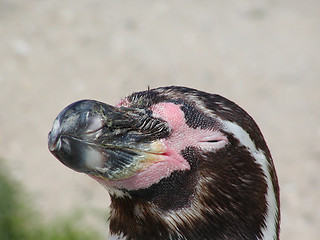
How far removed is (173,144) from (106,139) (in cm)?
32

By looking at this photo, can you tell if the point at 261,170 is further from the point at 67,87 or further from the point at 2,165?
the point at 67,87

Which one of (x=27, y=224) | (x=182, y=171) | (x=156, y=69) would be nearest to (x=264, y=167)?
(x=182, y=171)

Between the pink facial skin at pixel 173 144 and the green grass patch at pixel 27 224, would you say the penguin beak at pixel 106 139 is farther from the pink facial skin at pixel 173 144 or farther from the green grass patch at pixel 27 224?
the green grass patch at pixel 27 224

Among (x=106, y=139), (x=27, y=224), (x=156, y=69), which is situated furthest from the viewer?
(x=156, y=69)

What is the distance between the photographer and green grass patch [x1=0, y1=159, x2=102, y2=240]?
5309mm

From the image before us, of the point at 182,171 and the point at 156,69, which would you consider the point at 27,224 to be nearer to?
the point at 156,69

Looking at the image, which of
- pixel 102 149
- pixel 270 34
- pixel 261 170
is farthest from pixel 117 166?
pixel 270 34

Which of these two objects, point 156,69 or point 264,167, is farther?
point 156,69

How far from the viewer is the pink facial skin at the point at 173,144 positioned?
2.43 metres

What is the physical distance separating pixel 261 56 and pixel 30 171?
140 inches

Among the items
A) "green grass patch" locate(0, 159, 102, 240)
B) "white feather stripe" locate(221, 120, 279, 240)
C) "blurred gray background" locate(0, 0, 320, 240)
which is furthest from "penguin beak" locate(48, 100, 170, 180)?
"blurred gray background" locate(0, 0, 320, 240)

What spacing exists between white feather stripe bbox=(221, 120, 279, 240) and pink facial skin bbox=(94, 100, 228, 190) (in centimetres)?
6

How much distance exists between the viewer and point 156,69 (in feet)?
25.4

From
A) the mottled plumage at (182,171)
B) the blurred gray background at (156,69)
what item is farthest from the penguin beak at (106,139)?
the blurred gray background at (156,69)
